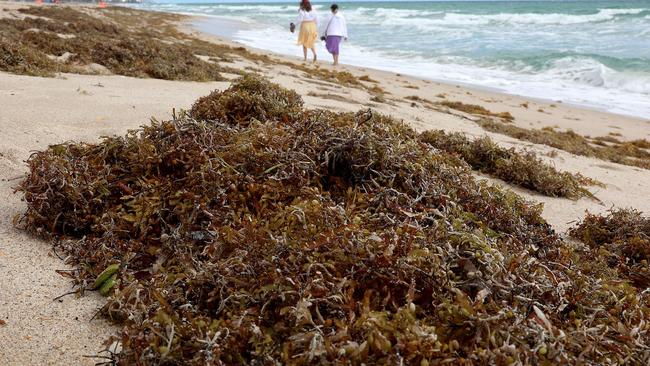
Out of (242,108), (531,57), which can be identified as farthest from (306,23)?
(242,108)

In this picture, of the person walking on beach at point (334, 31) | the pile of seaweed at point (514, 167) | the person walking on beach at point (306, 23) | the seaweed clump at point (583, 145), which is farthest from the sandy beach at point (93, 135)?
the person walking on beach at point (306, 23)

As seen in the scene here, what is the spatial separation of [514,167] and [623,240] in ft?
4.05

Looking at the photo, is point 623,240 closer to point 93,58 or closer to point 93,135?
point 93,135

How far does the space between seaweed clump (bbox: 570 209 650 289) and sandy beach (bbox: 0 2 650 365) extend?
0.21m

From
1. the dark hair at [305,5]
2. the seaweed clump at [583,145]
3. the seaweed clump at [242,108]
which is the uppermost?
the dark hair at [305,5]

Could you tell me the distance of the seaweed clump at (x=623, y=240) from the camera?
2.24 meters

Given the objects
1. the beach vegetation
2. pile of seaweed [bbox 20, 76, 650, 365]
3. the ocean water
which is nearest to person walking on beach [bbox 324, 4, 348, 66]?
the ocean water

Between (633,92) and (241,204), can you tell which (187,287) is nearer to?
(241,204)

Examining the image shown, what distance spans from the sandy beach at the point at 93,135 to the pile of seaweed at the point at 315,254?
13cm

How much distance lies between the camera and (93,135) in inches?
135

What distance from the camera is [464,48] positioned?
17.4m

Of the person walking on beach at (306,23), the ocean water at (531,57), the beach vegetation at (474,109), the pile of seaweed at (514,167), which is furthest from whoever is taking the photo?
the person walking on beach at (306,23)

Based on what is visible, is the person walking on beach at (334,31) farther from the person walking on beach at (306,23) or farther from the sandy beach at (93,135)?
the sandy beach at (93,135)

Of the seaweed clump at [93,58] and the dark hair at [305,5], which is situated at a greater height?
the dark hair at [305,5]
